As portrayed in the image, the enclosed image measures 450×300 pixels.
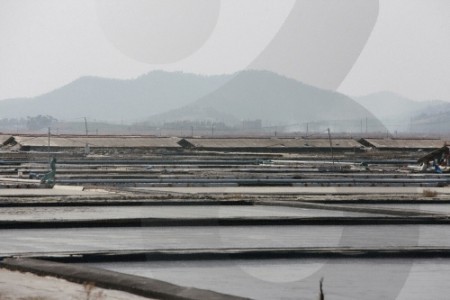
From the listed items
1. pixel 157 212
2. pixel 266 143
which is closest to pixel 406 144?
pixel 266 143

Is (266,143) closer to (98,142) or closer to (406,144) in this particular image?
(98,142)

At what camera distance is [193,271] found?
12805 mm

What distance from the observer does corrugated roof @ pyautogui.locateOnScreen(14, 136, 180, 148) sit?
78375mm

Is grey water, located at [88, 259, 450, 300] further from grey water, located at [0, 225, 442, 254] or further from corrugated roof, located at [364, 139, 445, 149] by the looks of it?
corrugated roof, located at [364, 139, 445, 149]

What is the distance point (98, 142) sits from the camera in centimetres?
8294

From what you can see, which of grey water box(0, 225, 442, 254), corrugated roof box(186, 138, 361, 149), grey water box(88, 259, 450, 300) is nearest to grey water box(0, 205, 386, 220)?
grey water box(0, 225, 442, 254)

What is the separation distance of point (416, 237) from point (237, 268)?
5176 mm

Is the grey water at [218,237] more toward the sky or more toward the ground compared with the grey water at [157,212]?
more toward the ground

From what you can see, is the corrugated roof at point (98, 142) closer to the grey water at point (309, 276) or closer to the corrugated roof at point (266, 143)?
the corrugated roof at point (266, 143)

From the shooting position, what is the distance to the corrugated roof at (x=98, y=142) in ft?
257

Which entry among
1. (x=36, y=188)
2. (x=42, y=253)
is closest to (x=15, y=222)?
(x=42, y=253)

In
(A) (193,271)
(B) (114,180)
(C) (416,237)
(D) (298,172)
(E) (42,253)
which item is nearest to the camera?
(A) (193,271)

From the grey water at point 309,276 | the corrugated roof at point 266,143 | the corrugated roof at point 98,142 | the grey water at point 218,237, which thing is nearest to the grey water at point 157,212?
the grey water at point 218,237

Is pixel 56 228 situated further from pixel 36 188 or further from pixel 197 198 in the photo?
pixel 36 188
